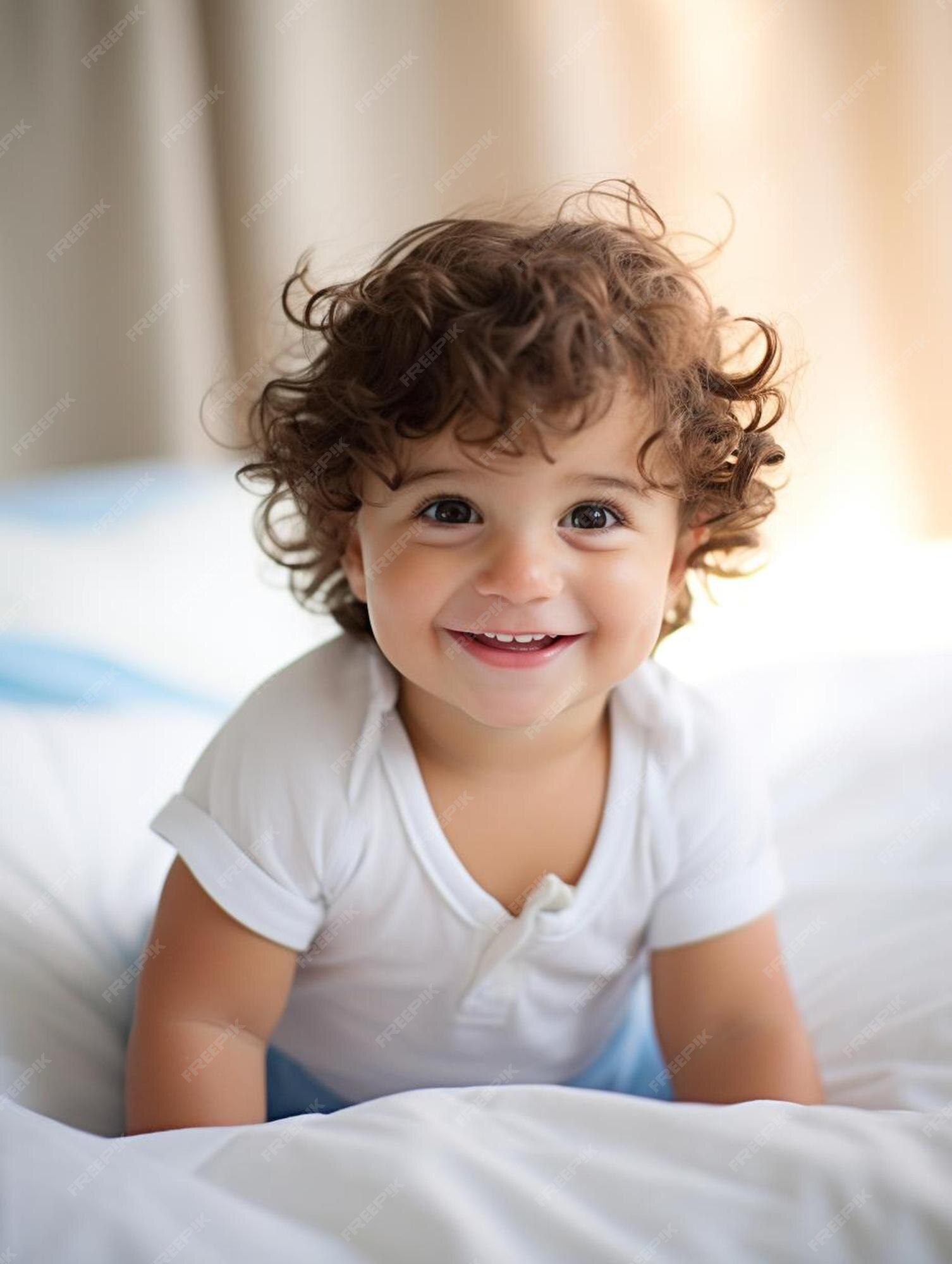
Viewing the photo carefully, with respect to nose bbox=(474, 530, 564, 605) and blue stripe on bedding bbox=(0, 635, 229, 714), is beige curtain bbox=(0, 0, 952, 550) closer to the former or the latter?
blue stripe on bedding bbox=(0, 635, 229, 714)

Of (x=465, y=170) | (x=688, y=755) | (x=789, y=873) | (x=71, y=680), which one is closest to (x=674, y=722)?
(x=688, y=755)

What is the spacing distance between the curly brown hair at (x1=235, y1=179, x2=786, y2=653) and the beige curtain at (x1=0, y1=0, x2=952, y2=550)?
1234mm

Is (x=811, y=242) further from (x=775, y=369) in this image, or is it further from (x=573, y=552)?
(x=573, y=552)

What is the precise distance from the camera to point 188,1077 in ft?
2.85

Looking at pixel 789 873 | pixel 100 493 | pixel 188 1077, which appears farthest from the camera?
pixel 100 493

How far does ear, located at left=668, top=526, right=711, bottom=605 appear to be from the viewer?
3.06 ft

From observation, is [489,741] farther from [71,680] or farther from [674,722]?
[71,680]

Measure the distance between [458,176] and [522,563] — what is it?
165 centimetres

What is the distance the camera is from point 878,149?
7.22ft

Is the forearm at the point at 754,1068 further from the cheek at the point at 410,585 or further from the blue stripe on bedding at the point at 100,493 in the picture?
the blue stripe on bedding at the point at 100,493

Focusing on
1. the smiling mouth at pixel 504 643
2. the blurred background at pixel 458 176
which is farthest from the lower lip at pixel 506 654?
the blurred background at pixel 458 176

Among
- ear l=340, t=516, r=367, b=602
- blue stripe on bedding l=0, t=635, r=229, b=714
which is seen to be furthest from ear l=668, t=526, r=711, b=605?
blue stripe on bedding l=0, t=635, r=229, b=714

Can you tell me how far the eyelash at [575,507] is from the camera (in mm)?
798

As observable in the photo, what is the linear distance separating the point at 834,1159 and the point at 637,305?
0.50m
